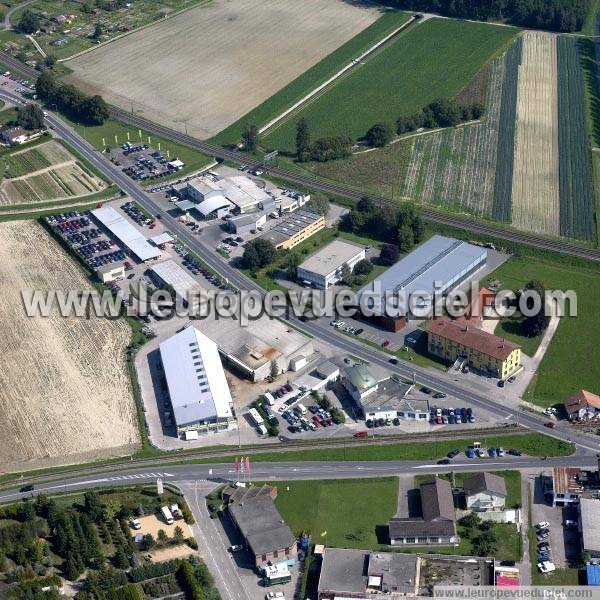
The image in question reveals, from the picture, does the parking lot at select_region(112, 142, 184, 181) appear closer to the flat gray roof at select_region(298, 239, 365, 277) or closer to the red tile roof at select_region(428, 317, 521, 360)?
the flat gray roof at select_region(298, 239, 365, 277)

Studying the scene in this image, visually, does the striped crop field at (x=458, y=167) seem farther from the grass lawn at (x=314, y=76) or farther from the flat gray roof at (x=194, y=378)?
the flat gray roof at (x=194, y=378)

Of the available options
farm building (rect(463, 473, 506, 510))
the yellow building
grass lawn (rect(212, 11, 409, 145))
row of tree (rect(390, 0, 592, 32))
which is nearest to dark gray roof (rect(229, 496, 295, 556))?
farm building (rect(463, 473, 506, 510))

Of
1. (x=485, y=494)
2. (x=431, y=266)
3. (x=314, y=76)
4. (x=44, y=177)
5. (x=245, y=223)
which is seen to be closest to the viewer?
(x=485, y=494)

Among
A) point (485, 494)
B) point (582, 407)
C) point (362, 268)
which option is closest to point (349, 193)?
point (362, 268)

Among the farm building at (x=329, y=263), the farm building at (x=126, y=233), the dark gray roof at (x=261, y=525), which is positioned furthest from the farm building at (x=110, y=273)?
the dark gray roof at (x=261, y=525)

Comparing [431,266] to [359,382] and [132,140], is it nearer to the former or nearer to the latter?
[359,382]
